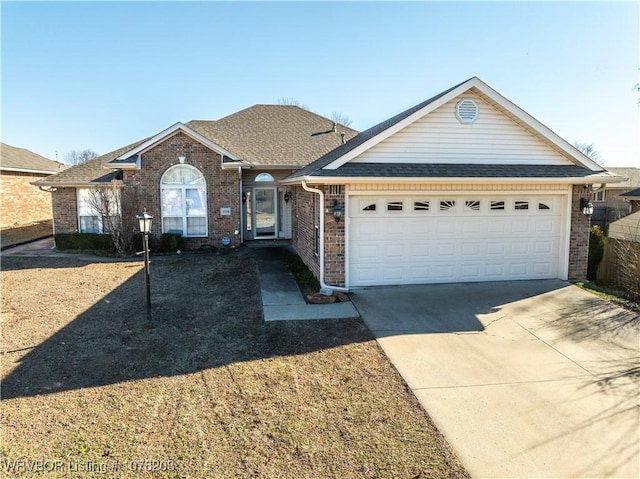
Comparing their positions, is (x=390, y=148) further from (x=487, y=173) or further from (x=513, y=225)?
(x=513, y=225)

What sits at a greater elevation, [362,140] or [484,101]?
[484,101]

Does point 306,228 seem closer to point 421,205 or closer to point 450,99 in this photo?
point 421,205

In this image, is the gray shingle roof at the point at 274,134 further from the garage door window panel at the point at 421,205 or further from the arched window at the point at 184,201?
the garage door window panel at the point at 421,205

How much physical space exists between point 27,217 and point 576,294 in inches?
1065

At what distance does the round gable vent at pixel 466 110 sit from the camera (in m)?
9.83

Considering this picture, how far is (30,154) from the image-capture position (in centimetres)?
2731

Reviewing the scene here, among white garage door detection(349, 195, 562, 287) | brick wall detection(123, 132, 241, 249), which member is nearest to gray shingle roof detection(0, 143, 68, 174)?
brick wall detection(123, 132, 241, 249)

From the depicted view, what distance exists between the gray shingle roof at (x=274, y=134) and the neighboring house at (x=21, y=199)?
10.5 meters

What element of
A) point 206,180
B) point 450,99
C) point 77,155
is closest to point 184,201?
point 206,180

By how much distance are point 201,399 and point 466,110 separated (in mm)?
8617

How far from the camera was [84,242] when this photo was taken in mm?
15953

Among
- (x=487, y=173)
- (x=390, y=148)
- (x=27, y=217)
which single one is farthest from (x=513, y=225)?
(x=27, y=217)

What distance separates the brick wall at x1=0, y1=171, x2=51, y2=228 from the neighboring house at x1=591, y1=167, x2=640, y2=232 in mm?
26285

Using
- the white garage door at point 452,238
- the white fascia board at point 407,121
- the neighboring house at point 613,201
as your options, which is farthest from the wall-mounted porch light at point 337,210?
the neighboring house at point 613,201
